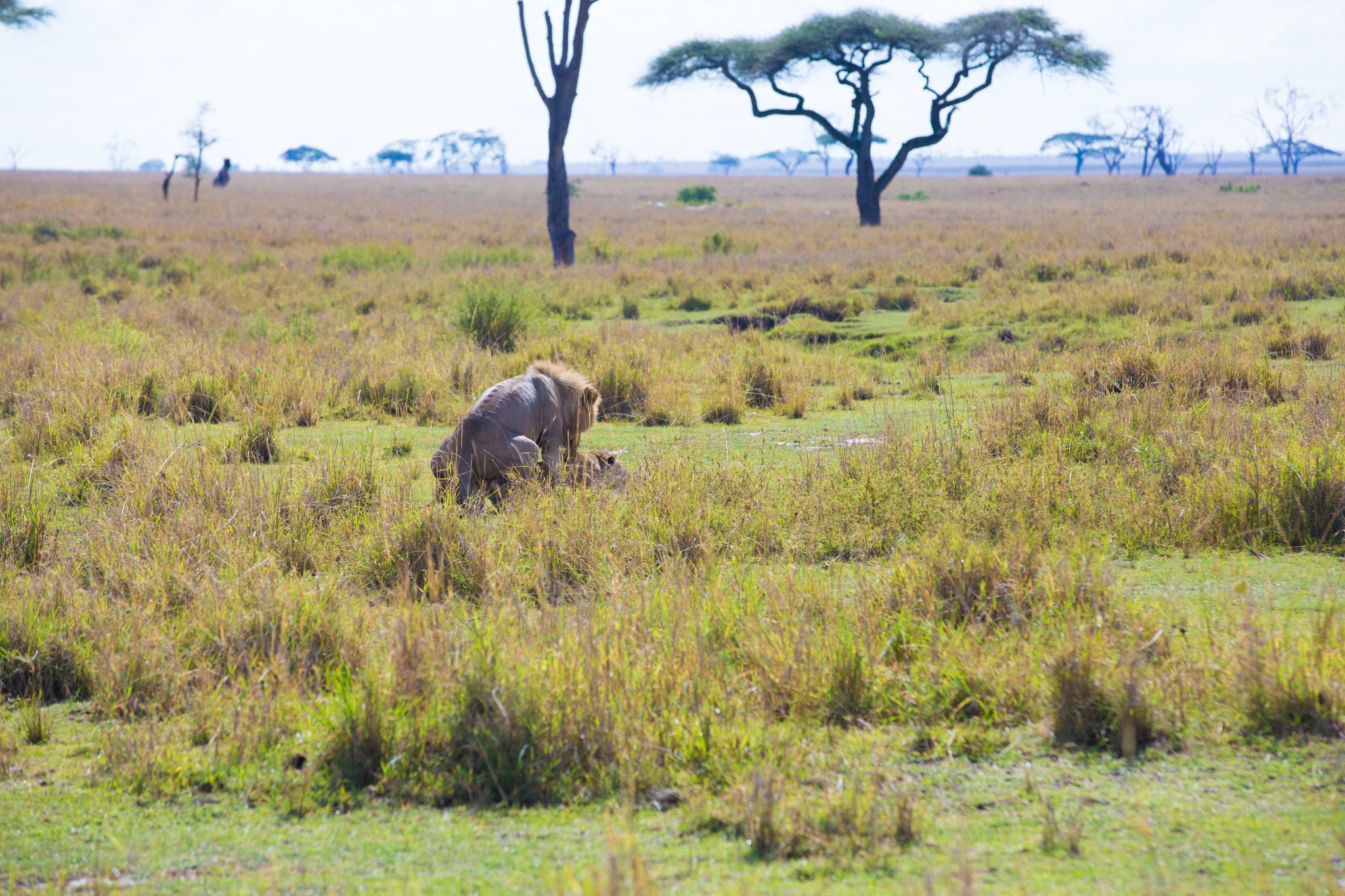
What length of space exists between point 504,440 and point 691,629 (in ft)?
8.14

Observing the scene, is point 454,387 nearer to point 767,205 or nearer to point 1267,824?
point 1267,824

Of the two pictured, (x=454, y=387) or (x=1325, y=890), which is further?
(x=454, y=387)

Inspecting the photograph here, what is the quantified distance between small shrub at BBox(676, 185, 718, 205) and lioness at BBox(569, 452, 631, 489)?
53.2 metres

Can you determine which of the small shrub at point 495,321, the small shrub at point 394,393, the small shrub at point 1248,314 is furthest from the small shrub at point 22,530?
the small shrub at point 1248,314

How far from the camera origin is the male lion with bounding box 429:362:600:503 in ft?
20.6

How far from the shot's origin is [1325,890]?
96.9 inches

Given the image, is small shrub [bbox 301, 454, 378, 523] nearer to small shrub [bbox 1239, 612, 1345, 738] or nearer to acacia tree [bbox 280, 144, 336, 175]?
small shrub [bbox 1239, 612, 1345, 738]

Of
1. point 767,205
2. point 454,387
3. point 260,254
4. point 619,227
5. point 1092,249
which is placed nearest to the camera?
point 454,387

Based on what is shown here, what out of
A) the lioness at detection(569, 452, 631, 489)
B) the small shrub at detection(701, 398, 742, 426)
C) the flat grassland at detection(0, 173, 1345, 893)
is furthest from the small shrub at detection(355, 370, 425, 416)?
the lioness at detection(569, 452, 631, 489)

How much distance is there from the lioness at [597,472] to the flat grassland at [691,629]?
0.63 ft

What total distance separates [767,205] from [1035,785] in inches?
2113

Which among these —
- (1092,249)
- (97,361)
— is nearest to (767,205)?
(1092,249)

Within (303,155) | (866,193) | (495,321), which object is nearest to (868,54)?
(866,193)

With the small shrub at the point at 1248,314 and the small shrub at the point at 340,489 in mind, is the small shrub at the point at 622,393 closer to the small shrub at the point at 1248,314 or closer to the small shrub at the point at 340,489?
the small shrub at the point at 340,489
